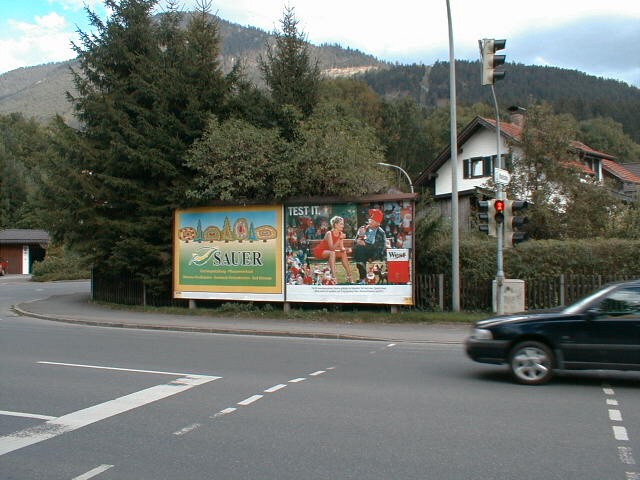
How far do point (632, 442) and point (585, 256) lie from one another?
12.2 m

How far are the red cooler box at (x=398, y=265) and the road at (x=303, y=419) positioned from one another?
241 inches

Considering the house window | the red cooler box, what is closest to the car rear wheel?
the red cooler box

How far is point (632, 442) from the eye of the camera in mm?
6113

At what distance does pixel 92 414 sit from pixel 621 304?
7144mm

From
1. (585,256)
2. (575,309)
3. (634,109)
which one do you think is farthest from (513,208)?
(634,109)

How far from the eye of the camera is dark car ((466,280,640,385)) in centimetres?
870

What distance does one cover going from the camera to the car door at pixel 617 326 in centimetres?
864

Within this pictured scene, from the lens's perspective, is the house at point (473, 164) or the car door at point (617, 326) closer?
the car door at point (617, 326)

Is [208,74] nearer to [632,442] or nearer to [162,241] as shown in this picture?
[162,241]

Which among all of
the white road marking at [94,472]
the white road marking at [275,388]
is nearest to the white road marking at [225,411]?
the white road marking at [275,388]

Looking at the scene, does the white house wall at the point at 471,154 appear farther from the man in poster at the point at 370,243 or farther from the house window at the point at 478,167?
the man in poster at the point at 370,243

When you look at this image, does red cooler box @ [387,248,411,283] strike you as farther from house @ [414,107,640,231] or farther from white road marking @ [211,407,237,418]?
house @ [414,107,640,231]

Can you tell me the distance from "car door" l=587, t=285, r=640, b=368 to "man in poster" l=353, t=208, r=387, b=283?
9437mm

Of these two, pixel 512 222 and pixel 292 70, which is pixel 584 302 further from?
pixel 292 70
